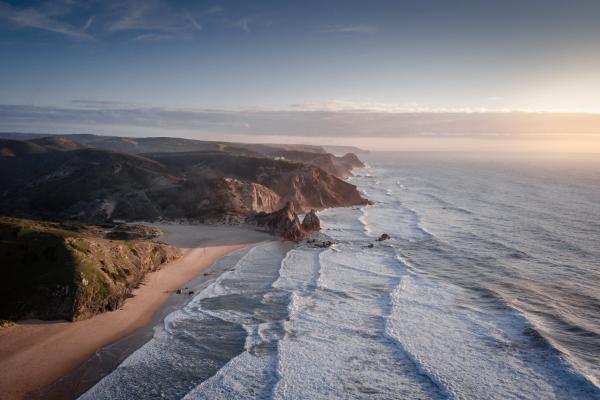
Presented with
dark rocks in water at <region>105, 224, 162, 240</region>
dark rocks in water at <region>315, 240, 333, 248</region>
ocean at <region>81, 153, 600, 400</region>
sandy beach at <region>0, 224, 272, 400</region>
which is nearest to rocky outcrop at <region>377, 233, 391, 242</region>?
ocean at <region>81, 153, 600, 400</region>

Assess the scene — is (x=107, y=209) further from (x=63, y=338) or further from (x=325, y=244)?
(x=63, y=338)

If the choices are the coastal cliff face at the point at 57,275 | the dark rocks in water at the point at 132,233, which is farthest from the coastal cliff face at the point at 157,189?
the coastal cliff face at the point at 57,275

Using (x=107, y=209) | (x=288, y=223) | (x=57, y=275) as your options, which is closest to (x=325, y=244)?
(x=288, y=223)

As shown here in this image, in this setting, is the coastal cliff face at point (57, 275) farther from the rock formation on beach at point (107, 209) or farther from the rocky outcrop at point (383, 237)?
the rocky outcrop at point (383, 237)

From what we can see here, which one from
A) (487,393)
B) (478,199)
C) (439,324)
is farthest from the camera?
(478,199)

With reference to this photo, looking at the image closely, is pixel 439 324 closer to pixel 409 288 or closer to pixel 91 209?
pixel 409 288

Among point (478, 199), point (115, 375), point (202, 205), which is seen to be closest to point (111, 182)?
point (202, 205)
